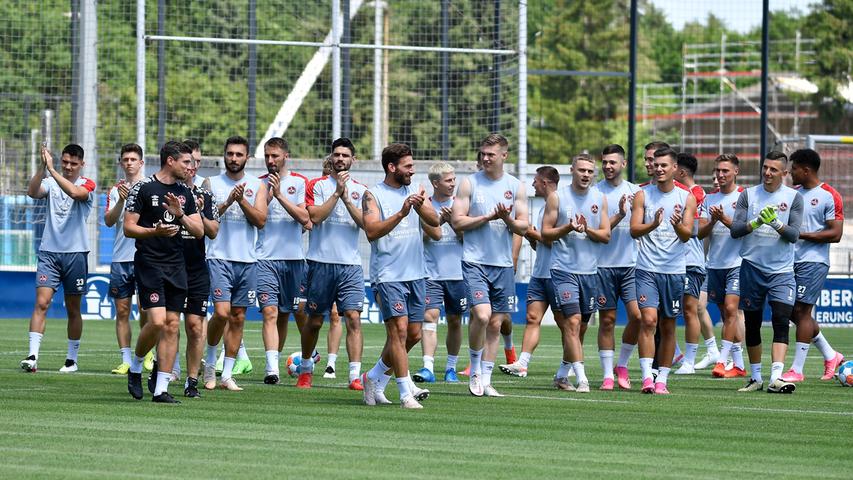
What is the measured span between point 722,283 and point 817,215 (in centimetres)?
214

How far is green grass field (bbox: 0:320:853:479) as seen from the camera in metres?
8.74

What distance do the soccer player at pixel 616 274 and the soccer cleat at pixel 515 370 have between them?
5.31 ft

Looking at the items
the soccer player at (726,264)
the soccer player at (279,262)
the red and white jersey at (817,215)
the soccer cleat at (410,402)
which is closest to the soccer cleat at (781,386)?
the red and white jersey at (817,215)

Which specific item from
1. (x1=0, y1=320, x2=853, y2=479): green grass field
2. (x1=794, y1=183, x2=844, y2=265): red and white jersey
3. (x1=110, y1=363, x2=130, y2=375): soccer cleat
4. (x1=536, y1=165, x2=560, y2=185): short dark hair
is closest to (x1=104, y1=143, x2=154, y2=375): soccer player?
(x1=110, y1=363, x2=130, y2=375): soccer cleat

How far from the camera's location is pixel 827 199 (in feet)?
48.9

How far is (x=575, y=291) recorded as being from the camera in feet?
46.3

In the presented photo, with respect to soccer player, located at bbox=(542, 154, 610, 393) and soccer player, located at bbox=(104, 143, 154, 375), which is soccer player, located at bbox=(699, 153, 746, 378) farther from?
soccer player, located at bbox=(104, 143, 154, 375)

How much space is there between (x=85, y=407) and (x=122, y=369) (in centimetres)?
378

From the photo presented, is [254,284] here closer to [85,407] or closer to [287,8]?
[85,407]

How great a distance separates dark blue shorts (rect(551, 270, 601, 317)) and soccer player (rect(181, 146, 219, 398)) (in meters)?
3.56

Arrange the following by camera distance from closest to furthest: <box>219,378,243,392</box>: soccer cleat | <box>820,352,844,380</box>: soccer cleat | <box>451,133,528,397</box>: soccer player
→ 1. <box>451,133,528,397</box>: soccer player
2. <box>219,378,243,392</box>: soccer cleat
3. <box>820,352,844,380</box>: soccer cleat

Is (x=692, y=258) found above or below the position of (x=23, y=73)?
below

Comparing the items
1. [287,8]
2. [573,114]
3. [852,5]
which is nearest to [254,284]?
[287,8]

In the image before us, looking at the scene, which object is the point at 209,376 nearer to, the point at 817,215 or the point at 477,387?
the point at 477,387
